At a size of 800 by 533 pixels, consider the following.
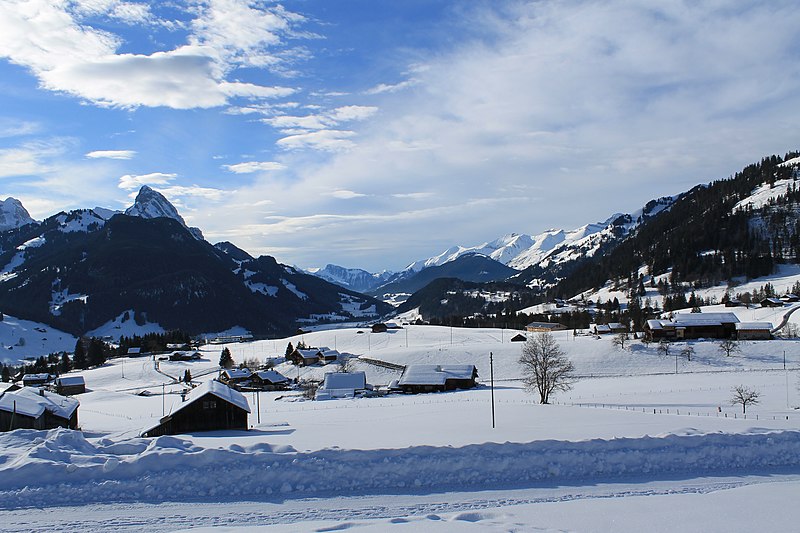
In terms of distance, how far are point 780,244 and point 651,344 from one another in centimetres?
13180

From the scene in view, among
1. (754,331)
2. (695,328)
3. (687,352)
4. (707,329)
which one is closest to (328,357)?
(687,352)

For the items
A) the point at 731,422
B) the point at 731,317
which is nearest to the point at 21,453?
the point at 731,422

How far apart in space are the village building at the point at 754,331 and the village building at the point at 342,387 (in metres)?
57.2

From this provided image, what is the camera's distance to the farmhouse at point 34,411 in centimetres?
3634

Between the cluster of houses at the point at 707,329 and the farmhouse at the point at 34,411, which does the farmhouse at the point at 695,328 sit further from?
the farmhouse at the point at 34,411

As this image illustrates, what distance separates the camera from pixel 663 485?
55.0ft

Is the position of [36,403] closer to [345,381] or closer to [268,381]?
[345,381]

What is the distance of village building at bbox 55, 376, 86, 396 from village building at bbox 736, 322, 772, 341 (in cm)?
9930

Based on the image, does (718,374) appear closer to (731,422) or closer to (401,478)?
(731,422)

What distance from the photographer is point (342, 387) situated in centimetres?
6794

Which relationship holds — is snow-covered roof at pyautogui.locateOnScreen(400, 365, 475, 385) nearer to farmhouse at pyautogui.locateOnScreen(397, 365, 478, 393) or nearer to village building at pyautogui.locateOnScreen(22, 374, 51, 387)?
farmhouse at pyautogui.locateOnScreen(397, 365, 478, 393)

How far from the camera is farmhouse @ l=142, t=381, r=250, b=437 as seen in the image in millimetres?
31250

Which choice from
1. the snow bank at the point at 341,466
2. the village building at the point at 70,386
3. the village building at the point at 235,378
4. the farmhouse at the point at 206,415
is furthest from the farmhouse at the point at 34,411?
the village building at the point at 70,386

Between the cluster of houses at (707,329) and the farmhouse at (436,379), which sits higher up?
the cluster of houses at (707,329)
